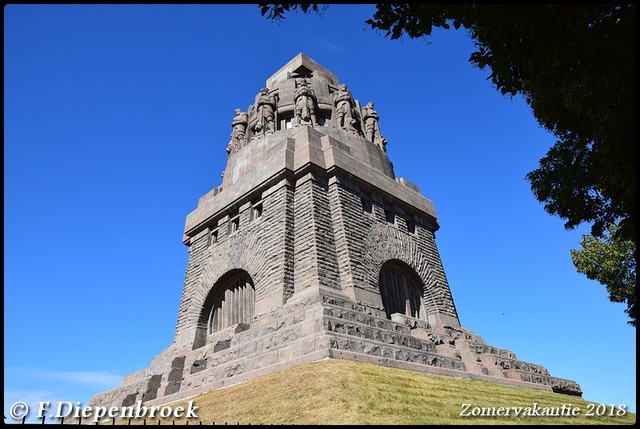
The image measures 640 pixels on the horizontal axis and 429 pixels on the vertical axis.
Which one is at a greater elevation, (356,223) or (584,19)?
(356,223)

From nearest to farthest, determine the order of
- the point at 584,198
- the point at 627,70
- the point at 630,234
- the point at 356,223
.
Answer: the point at 627,70
the point at 630,234
the point at 584,198
the point at 356,223

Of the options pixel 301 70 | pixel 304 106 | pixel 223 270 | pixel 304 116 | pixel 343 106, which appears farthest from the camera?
pixel 301 70

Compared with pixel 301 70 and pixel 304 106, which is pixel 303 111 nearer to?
pixel 304 106

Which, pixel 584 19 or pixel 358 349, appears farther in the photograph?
pixel 358 349

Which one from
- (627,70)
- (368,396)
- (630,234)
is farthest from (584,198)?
(368,396)

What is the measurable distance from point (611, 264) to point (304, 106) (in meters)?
14.9

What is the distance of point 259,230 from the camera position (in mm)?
18125

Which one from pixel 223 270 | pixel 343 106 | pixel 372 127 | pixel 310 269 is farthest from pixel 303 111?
pixel 310 269

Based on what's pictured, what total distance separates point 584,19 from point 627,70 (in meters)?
0.86

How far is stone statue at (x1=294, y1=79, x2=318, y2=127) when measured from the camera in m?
21.7

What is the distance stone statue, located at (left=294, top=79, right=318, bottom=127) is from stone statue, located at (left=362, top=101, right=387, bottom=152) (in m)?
3.27

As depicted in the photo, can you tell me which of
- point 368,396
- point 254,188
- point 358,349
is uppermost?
point 254,188

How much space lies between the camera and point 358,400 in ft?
26.5

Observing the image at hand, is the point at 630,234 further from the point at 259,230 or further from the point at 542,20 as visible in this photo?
the point at 259,230
